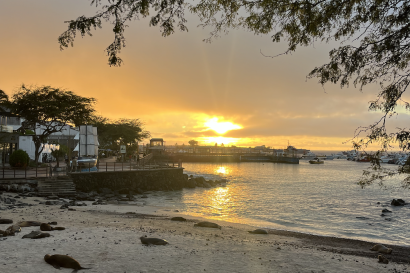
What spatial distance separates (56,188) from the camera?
22.4 meters

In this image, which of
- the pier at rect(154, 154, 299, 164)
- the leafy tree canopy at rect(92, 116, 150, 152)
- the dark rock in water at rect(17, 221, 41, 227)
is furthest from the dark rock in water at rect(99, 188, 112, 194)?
the pier at rect(154, 154, 299, 164)

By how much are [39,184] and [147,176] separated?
485 inches

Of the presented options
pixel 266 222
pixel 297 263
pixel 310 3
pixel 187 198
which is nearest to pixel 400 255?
pixel 297 263

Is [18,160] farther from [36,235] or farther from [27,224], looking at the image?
[36,235]

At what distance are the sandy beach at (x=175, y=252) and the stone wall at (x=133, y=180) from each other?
1416 cm

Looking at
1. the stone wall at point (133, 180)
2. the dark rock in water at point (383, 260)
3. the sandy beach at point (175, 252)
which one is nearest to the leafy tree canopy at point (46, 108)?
the stone wall at point (133, 180)

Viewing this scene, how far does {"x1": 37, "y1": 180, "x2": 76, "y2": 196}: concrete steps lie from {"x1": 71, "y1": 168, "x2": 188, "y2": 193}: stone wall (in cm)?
299

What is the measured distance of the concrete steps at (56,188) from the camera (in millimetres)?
21405

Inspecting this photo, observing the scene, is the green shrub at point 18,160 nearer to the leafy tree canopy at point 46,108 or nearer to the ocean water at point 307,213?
the leafy tree canopy at point 46,108

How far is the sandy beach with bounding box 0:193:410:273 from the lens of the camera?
7.57 meters

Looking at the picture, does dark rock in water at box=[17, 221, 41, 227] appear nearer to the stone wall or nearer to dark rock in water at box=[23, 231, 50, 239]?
dark rock in water at box=[23, 231, 50, 239]

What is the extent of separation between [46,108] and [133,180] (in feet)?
35.0

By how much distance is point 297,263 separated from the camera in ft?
28.8

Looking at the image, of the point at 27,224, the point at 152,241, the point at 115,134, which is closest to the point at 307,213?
the point at 152,241
